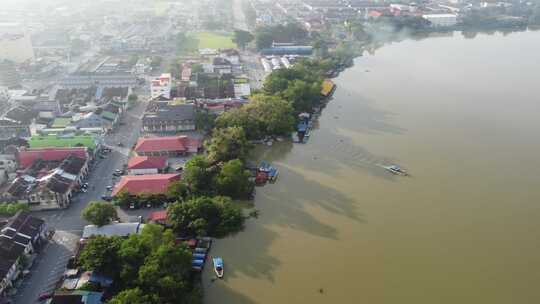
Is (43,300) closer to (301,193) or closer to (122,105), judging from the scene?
(301,193)

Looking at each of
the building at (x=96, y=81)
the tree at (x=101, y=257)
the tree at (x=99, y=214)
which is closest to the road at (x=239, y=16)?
the building at (x=96, y=81)

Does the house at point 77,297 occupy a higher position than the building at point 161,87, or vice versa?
the building at point 161,87

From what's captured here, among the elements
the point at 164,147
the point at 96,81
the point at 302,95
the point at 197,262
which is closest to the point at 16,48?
the point at 96,81

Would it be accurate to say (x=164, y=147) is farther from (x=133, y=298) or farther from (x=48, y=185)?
(x=133, y=298)

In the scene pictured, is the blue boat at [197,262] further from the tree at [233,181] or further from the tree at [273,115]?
the tree at [273,115]

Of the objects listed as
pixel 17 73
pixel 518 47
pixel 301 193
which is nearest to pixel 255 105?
pixel 301 193

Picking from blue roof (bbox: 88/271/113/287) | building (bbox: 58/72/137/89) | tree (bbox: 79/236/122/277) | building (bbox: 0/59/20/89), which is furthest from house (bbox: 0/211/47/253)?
building (bbox: 0/59/20/89)
